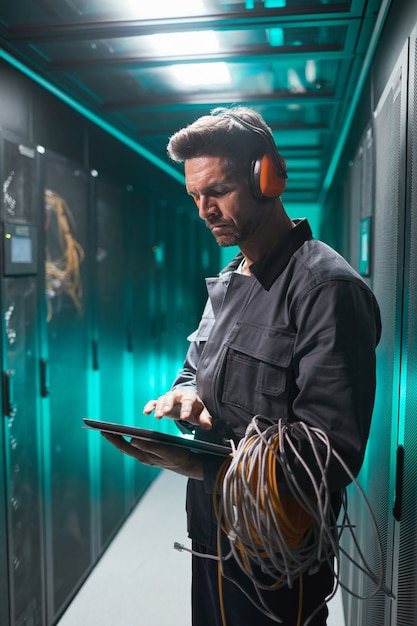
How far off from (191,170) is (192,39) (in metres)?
1.11

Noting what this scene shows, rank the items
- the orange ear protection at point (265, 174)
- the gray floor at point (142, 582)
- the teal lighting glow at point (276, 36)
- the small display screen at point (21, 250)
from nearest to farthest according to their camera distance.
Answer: the orange ear protection at point (265, 174)
the teal lighting glow at point (276, 36)
the small display screen at point (21, 250)
the gray floor at point (142, 582)

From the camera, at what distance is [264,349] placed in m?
1.28

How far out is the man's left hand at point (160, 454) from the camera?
1194 millimetres

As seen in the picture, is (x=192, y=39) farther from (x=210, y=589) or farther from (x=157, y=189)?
(x=157, y=189)

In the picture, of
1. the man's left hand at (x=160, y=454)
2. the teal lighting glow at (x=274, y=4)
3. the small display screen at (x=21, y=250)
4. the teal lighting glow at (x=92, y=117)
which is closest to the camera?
the man's left hand at (x=160, y=454)

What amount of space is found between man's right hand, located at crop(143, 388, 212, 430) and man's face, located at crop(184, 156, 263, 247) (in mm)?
387

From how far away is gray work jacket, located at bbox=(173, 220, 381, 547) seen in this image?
1109 mm

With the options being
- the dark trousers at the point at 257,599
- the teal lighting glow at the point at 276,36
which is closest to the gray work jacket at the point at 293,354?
the dark trousers at the point at 257,599

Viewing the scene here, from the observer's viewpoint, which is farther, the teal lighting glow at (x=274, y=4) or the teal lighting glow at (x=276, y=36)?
the teal lighting glow at (x=276, y=36)

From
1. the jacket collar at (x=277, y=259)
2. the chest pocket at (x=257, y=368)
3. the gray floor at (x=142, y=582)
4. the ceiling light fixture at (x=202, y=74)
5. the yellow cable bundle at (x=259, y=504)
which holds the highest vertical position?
the ceiling light fixture at (x=202, y=74)

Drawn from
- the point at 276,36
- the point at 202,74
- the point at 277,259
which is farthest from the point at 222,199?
the point at 202,74

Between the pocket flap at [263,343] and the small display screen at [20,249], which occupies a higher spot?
the small display screen at [20,249]

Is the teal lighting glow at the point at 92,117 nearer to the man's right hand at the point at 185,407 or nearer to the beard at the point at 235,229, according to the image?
the beard at the point at 235,229

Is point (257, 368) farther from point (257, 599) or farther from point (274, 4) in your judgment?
point (274, 4)
